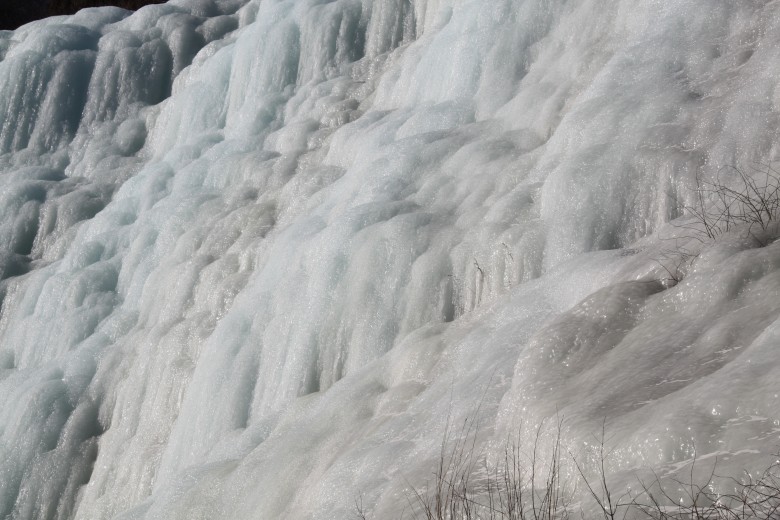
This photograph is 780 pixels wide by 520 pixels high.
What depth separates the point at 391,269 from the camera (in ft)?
16.3

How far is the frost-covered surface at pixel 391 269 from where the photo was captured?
9.34 feet

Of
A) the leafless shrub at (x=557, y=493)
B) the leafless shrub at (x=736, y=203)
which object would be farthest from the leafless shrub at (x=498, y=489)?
the leafless shrub at (x=736, y=203)

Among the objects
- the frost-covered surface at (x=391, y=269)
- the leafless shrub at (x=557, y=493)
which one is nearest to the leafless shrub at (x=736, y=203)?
the frost-covered surface at (x=391, y=269)

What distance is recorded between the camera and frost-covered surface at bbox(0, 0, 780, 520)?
9.34 feet

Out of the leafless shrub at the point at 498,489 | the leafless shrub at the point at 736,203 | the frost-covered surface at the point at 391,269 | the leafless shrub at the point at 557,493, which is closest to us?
the leafless shrub at the point at 557,493

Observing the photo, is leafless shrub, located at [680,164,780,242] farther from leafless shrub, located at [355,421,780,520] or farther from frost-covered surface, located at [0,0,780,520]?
leafless shrub, located at [355,421,780,520]

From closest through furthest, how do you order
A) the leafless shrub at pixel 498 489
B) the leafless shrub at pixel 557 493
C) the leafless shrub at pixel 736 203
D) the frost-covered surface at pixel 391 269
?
the leafless shrub at pixel 557 493 → the leafless shrub at pixel 498 489 → the frost-covered surface at pixel 391 269 → the leafless shrub at pixel 736 203

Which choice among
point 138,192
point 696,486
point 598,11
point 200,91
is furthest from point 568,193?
point 200,91

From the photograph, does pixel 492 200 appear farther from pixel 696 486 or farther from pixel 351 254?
pixel 696 486

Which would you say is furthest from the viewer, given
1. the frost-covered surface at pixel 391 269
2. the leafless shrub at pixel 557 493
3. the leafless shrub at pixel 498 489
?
the frost-covered surface at pixel 391 269

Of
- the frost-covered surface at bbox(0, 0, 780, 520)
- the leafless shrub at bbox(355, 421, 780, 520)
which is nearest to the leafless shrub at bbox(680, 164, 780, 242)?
the frost-covered surface at bbox(0, 0, 780, 520)

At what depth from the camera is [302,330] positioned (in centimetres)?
504

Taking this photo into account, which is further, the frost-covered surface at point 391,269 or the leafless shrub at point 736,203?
the leafless shrub at point 736,203

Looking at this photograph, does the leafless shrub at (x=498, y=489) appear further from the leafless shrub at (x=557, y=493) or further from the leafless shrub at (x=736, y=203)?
the leafless shrub at (x=736, y=203)
